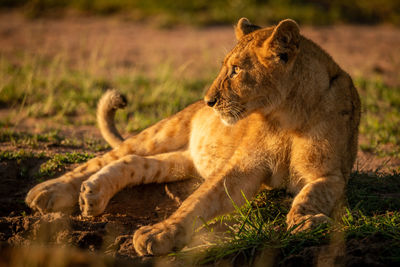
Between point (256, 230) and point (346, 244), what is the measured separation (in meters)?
0.54

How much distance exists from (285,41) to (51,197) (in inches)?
76.9

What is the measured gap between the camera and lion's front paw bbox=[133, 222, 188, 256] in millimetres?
2617

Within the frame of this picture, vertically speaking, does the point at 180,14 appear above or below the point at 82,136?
above

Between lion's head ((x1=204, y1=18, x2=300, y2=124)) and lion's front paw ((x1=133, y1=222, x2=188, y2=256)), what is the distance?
2.88 ft

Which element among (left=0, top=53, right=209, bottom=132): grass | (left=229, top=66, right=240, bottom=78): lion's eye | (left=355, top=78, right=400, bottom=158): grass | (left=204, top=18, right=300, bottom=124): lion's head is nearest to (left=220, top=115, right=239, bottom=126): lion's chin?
(left=204, top=18, right=300, bottom=124): lion's head

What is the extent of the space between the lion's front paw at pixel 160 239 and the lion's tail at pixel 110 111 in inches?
70.2

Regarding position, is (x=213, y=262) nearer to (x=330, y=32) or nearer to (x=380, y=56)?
(x=380, y=56)

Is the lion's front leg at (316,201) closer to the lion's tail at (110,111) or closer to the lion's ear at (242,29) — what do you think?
the lion's ear at (242,29)

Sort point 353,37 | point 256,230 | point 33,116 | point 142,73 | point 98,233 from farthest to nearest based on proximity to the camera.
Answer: point 353,37 → point 142,73 → point 33,116 → point 98,233 → point 256,230

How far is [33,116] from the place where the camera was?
5789 mm

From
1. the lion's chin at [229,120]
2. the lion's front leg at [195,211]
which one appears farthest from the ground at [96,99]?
the lion's chin at [229,120]

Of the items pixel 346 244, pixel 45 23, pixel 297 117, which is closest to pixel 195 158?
pixel 297 117

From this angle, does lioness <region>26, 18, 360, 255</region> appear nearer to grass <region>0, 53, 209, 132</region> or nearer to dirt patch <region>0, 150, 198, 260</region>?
dirt patch <region>0, 150, 198, 260</region>

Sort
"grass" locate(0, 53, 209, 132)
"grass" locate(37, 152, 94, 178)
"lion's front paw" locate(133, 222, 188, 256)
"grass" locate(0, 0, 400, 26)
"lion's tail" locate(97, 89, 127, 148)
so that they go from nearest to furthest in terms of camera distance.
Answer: "lion's front paw" locate(133, 222, 188, 256), "grass" locate(37, 152, 94, 178), "lion's tail" locate(97, 89, 127, 148), "grass" locate(0, 53, 209, 132), "grass" locate(0, 0, 400, 26)
